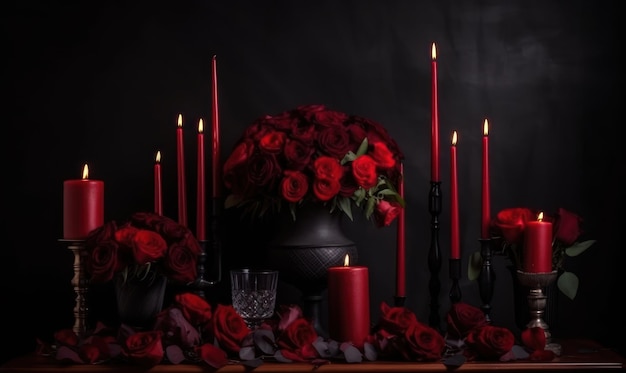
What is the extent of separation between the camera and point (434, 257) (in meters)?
1.46

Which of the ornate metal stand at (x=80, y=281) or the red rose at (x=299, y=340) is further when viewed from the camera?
the ornate metal stand at (x=80, y=281)

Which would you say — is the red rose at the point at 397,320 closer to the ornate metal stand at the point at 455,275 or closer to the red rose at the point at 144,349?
the ornate metal stand at the point at 455,275

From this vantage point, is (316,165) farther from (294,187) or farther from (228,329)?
(228,329)

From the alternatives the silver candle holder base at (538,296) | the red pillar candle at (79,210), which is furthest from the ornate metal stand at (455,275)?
the red pillar candle at (79,210)

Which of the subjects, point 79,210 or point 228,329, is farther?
point 79,210

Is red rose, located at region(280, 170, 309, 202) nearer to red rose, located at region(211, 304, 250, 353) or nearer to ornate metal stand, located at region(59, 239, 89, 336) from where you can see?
red rose, located at region(211, 304, 250, 353)

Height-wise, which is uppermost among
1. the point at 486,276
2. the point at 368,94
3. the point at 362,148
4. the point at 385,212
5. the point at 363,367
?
the point at 368,94

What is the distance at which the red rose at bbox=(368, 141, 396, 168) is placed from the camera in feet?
4.41

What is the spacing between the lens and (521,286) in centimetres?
141

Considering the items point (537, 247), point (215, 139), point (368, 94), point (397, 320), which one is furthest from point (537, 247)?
point (215, 139)

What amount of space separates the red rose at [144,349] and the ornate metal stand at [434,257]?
50 cm

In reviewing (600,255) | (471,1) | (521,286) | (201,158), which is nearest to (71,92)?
(201,158)

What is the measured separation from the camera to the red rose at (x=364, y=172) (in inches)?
51.7

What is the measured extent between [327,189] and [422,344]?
290 millimetres
